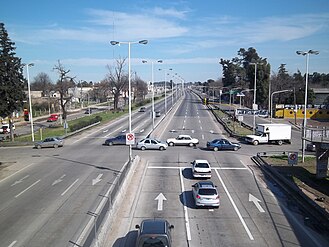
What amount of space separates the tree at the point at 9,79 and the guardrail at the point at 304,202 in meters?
36.6

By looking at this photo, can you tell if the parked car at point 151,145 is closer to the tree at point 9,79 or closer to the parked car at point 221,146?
the parked car at point 221,146

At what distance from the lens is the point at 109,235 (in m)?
14.9

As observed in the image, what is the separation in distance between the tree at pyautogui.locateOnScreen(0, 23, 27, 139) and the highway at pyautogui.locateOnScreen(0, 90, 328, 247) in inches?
549

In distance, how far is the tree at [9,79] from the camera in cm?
4525

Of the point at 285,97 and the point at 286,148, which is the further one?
the point at 285,97

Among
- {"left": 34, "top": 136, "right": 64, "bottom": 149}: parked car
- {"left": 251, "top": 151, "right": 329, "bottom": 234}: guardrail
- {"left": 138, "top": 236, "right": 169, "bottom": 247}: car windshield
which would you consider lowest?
{"left": 251, "top": 151, "right": 329, "bottom": 234}: guardrail

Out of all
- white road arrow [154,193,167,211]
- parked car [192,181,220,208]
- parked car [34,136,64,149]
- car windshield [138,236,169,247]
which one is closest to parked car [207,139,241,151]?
white road arrow [154,193,167,211]

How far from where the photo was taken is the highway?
14703 mm

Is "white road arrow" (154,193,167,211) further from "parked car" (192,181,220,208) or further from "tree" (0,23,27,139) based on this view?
"tree" (0,23,27,139)

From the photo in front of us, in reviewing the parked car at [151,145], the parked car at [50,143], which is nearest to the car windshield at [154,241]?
the parked car at [151,145]

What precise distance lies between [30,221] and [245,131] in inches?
1532

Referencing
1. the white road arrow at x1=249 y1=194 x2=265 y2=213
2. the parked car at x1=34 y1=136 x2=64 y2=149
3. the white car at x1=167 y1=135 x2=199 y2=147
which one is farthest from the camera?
the parked car at x1=34 y1=136 x2=64 y2=149

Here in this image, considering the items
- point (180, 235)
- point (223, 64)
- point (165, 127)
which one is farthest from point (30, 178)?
point (223, 64)

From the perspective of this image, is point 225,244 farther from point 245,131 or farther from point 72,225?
point 245,131
